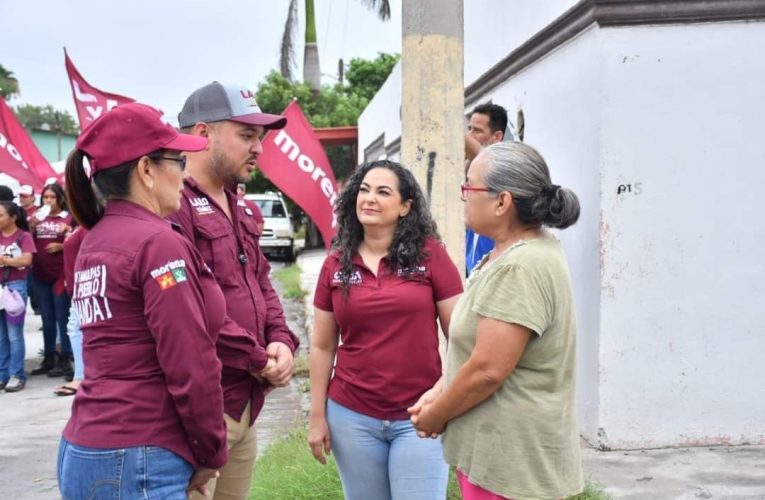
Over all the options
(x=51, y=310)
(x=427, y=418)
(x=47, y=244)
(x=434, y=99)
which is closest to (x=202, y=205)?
(x=427, y=418)

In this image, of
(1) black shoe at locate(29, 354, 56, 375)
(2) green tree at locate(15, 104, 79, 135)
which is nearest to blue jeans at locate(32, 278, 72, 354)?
(1) black shoe at locate(29, 354, 56, 375)

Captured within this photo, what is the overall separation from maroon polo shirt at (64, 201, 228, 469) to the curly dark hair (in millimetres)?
1168

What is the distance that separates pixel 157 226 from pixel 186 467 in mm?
701

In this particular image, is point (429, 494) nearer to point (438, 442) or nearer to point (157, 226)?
point (438, 442)

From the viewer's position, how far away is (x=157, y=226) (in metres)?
2.57

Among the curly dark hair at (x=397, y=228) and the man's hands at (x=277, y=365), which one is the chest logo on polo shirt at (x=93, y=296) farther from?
the curly dark hair at (x=397, y=228)

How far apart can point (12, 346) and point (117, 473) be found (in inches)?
292

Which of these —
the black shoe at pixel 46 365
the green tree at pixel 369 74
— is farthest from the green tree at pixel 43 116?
the black shoe at pixel 46 365

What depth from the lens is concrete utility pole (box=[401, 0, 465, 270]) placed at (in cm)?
458

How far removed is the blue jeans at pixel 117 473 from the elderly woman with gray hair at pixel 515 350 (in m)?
0.89

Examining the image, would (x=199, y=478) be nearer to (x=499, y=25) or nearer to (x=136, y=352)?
(x=136, y=352)

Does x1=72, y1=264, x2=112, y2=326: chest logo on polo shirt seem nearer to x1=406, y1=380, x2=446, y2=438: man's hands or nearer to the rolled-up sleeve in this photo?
the rolled-up sleeve

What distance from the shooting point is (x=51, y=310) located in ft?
32.1

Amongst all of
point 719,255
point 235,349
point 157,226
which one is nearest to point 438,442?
point 235,349
